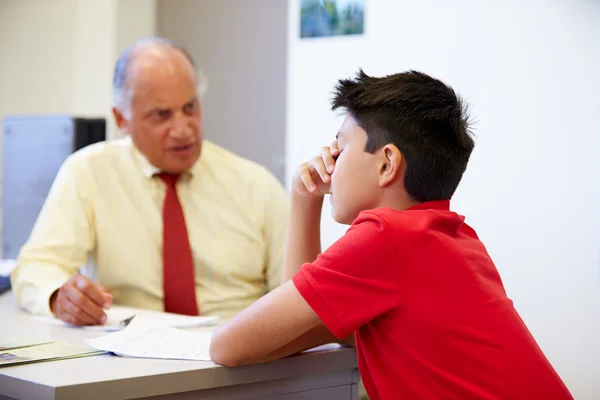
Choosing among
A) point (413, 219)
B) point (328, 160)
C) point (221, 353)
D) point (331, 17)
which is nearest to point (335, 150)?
point (328, 160)

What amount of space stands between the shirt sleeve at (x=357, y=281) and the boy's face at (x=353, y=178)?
4.9 inches

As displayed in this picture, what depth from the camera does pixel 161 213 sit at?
2148 millimetres

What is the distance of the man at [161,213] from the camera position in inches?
81.7

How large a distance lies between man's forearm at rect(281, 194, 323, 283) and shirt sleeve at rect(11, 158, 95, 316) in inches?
24.1

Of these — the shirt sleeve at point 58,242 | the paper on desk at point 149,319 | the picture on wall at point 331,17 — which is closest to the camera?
the paper on desk at point 149,319

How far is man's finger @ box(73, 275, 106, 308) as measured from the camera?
1.64 metres

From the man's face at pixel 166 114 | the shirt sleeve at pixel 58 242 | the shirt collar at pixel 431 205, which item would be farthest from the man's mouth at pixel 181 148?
the shirt collar at pixel 431 205

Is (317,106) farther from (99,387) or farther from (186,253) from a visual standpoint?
(99,387)

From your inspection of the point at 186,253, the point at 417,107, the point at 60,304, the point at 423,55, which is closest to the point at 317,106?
the point at 423,55

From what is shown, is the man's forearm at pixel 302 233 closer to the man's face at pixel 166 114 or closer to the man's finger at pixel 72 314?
the man's finger at pixel 72 314

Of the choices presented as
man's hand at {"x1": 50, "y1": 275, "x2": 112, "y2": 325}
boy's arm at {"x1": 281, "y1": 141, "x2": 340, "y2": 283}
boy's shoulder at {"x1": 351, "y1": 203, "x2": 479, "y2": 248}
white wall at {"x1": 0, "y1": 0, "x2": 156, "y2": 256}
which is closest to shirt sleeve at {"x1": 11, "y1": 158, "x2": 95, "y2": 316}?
man's hand at {"x1": 50, "y1": 275, "x2": 112, "y2": 325}

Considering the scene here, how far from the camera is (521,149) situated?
6.64 ft

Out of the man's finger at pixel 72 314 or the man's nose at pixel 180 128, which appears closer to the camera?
the man's finger at pixel 72 314

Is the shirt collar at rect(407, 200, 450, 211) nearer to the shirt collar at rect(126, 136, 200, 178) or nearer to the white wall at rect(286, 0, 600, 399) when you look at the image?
the white wall at rect(286, 0, 600, 399)
